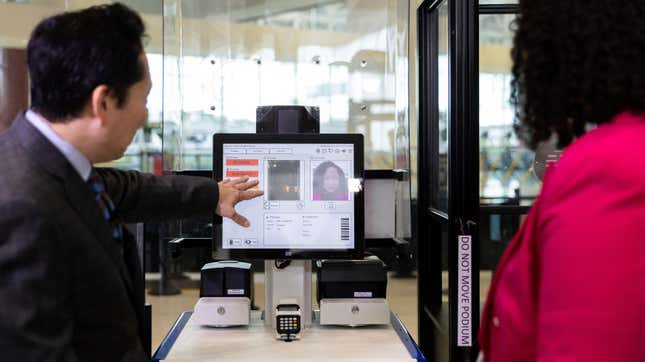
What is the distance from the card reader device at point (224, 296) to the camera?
1993 millimetres

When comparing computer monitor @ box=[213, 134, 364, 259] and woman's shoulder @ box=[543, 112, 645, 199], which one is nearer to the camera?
woman's shoulder @ box=[543, 112, 645, 199]

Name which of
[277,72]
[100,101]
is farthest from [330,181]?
[277,72]

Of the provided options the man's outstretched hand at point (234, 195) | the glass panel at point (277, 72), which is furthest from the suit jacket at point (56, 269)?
the glass panel at point (277, 72)

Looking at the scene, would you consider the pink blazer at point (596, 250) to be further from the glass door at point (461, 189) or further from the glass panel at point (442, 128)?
the glass panel at point (442, 128)

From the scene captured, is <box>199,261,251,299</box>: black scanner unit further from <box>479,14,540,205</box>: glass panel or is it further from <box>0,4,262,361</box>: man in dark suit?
<box>479,14,540,205</box>: glass panel

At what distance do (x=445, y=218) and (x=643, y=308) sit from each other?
144cm

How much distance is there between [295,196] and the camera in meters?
1.93

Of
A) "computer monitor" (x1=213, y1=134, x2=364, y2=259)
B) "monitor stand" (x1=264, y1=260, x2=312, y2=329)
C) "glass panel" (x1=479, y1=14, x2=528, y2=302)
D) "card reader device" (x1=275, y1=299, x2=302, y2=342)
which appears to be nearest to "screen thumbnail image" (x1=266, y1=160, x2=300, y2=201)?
"computer monitor" (x1=213, y1=134, x2=364, y2=259)

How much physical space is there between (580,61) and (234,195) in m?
1.18

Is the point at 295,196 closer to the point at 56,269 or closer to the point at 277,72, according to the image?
the point at 56,269

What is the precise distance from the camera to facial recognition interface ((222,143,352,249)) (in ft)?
6.31

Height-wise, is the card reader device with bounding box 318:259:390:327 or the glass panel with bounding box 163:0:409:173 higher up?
the glass panel with bounding box 163:0:409:173

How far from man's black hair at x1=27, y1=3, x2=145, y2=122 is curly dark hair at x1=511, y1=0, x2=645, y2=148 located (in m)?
0.72

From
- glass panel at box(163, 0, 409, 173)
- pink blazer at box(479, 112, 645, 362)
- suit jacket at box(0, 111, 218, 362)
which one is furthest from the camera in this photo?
glass panel at box(163, 0, 409, 173)
